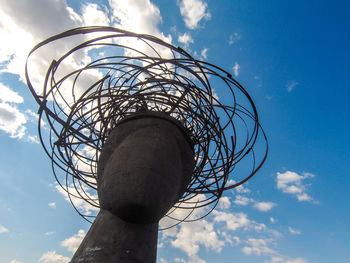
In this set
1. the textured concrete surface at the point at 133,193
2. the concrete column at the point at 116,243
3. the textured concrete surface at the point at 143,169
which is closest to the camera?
the concrete column at the point at 116,243

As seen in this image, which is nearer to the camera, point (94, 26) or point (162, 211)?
point (162, 211)

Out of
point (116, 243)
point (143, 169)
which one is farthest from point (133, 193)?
point (116, 243)

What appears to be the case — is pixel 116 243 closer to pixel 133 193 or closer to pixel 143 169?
pixel 133 193

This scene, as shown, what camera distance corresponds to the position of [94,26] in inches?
158

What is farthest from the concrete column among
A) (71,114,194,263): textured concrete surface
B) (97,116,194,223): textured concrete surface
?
(97,116,194,223): textured concrete surface

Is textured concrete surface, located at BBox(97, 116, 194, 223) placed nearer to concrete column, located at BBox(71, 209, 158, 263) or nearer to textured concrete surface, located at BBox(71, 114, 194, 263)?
textured concrete surface, located at BBox(71, 114, 194, 263)

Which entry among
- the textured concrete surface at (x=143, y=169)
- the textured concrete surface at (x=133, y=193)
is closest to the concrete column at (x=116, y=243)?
the textured concrete surface at (x=133, y=193)

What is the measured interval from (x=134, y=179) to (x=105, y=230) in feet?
2.54

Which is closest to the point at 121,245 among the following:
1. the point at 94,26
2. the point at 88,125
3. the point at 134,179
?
the point at 134,179

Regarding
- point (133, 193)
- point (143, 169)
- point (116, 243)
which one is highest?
point (143, 169)

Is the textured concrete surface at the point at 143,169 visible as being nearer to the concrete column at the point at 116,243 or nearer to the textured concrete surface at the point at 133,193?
the textured concrete surface at the point at 133,193

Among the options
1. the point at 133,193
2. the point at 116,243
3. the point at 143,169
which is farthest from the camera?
the point at 143,169

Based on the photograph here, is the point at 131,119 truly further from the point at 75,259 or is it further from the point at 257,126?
the point at 257,126

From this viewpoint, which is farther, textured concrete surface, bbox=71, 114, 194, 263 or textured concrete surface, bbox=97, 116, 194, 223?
textured concrete surface, bbox=97, 116, 194, 223
